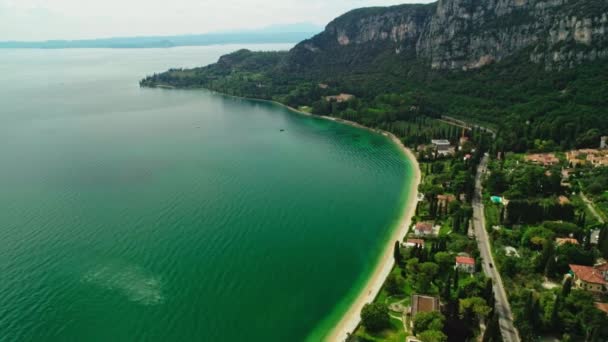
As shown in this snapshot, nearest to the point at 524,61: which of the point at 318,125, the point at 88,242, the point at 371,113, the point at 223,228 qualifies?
the point at 371,113

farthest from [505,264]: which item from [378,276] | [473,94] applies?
[473,94]

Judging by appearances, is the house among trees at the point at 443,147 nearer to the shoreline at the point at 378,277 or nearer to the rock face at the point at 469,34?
the shoreline at the point at 378,277

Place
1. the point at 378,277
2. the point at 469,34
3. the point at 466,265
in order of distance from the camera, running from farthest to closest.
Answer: the point at 469,34 → the point at 378,277 → the point at 466,265

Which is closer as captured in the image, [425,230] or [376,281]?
[376,281]

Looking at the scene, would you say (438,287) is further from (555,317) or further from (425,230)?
(425,230)

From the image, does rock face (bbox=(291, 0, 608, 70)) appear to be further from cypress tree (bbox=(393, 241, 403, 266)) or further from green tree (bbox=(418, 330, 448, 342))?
green tree (bbox=(418, 330, 448, 342))

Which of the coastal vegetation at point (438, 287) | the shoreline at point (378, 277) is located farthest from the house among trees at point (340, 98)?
the coastal vegetation at point (438, 287)
